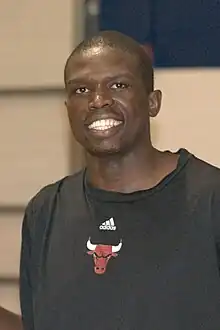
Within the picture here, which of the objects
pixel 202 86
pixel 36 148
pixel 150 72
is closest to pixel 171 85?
pixel 202 86

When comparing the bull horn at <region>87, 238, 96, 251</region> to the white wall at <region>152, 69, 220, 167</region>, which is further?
the white wall at <region>152, 69, 220, 167</region>

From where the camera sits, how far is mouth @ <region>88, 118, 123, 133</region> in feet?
3.62

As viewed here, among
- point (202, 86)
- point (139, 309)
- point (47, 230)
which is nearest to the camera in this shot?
point (139, 309)

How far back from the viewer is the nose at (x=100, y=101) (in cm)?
111

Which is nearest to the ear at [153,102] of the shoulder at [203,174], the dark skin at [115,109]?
the dark skin at [115,109]

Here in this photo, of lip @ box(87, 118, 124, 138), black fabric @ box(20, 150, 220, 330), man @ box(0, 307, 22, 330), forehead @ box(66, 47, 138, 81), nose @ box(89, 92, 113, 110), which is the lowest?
man @ box(0, 307, 22, 330)

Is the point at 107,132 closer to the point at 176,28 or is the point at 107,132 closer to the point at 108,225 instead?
the point at 108,225

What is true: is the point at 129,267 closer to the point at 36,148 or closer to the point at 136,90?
the point at 136,90

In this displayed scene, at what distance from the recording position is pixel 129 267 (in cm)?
112

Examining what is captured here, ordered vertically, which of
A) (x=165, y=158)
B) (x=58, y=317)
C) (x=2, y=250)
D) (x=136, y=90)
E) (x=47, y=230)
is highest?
(x=136, y=90)

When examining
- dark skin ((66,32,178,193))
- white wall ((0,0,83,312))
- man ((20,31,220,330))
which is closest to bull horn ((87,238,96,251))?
man ((20,31,220,330))

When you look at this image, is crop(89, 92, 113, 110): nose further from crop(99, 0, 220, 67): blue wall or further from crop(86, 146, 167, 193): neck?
crop(99, 0, 220, 67): blue wall

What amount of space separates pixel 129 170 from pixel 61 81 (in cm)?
53

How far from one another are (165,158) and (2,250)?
0.65 metres
